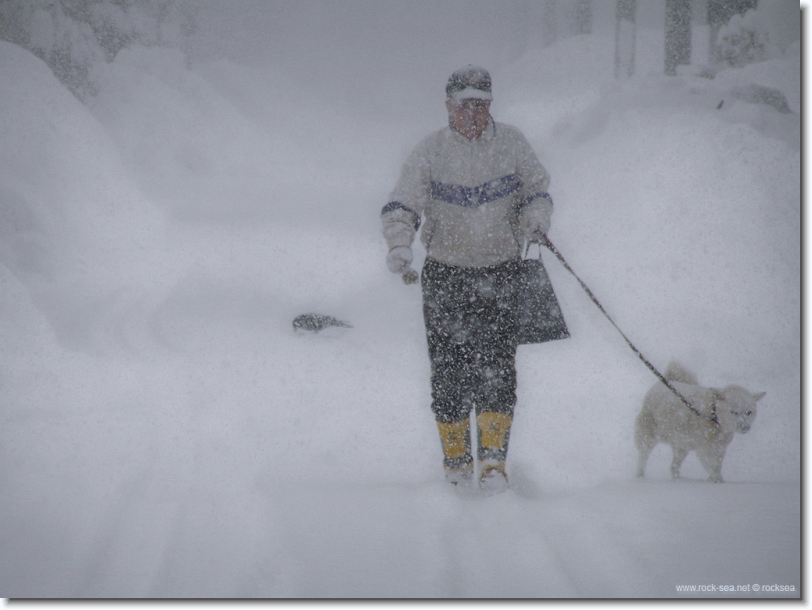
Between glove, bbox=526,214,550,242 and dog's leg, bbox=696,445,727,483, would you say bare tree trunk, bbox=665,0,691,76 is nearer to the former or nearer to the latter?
glove, bbox=526,214,550,242

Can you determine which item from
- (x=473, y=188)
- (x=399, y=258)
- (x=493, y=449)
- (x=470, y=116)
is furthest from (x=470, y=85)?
(x=493, y=449)

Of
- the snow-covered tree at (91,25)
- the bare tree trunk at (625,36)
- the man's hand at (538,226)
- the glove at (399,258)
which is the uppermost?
the snow-covered tree at (91,25)

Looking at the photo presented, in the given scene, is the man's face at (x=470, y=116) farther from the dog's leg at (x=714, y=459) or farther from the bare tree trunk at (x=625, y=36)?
the dog's leg at (x=714, y=459)

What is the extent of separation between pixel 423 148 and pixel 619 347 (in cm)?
166

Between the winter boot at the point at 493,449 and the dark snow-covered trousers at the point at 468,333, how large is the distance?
0.04 metres

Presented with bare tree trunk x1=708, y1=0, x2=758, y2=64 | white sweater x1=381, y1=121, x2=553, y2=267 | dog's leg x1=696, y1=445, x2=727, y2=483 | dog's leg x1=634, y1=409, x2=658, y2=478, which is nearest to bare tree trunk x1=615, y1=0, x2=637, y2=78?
bare tree trunk x1=708, y1=0, x2=758, y2=64

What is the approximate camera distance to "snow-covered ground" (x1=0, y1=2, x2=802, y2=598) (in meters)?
1.49

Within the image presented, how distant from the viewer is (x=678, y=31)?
2.26 meters

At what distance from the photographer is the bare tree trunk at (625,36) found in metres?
2.25

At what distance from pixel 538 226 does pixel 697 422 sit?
3.26 ft

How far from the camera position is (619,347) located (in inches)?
109

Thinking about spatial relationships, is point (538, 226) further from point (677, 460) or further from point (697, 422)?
point (677, 460)

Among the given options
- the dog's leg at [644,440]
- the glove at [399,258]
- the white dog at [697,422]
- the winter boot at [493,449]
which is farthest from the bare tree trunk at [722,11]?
the winter boot at [493,449]

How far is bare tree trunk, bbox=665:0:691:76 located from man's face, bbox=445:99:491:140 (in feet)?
3.76
